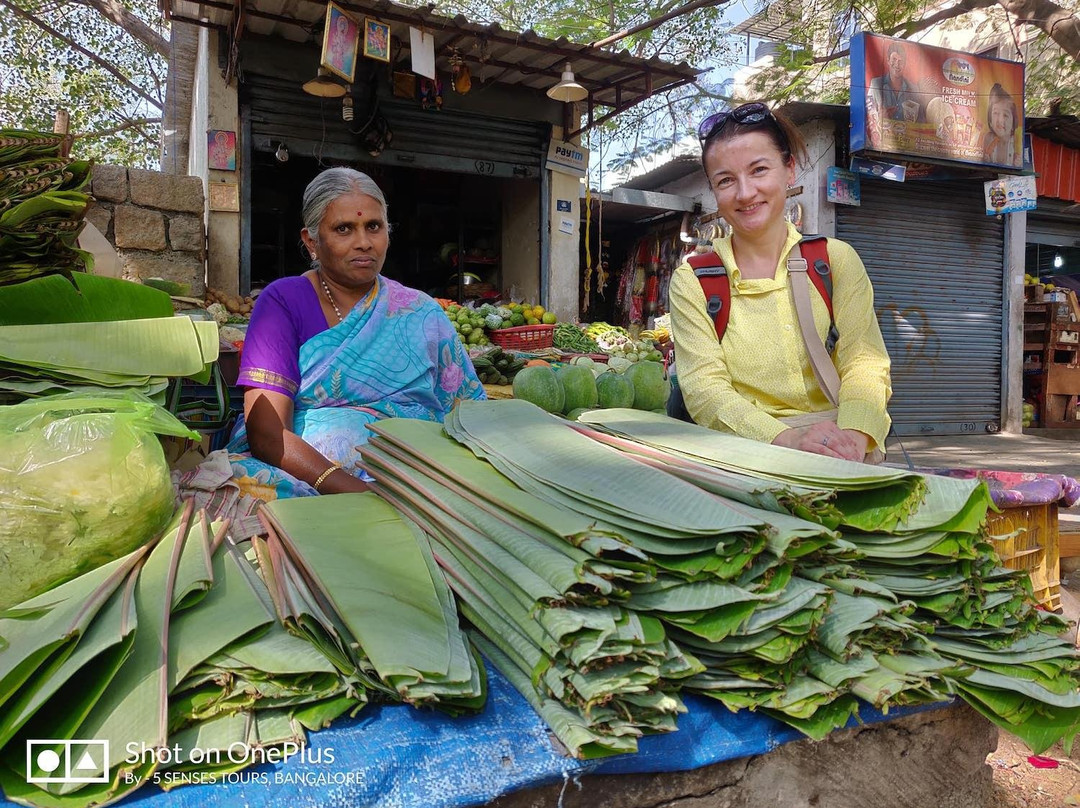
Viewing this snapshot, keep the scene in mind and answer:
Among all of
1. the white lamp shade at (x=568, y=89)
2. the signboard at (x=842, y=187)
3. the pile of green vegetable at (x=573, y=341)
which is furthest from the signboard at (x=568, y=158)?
the signboard at (x=842, y=187)

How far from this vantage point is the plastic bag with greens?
1.10 metres

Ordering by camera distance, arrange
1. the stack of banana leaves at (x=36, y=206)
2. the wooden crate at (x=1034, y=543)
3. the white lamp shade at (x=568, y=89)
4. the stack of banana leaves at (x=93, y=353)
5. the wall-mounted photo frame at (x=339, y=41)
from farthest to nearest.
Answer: the white lamp shade at (x=568, y=89) → the wall-mounted photo frame at (x=339, y=41) → the wooden crate at (x=1034, y=543) → the stack of banana leaves at (x=36, y=206) → the stack of banana leaves at (x=93, y=353)

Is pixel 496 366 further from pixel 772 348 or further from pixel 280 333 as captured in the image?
pixel 772 348

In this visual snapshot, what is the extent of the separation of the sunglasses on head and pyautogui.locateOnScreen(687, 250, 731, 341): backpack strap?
0.38m

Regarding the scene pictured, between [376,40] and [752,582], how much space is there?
5.85 meters

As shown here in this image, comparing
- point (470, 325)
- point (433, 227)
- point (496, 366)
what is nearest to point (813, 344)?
point (496, 366)

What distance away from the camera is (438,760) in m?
0.92

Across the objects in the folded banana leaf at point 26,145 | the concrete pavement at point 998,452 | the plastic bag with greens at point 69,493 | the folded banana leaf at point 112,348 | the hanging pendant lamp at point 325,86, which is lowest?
the concrete pavement at point 998,452

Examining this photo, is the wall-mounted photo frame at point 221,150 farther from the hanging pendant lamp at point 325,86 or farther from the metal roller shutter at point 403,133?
the hanging pendant lamp at point 325,86

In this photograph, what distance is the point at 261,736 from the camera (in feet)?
2.91

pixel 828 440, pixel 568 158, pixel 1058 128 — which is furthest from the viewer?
pixel 1058 128

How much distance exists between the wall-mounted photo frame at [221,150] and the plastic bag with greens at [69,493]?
223 inches

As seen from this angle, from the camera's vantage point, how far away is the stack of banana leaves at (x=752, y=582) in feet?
3.02

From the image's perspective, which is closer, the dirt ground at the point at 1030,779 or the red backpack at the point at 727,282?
the dirt ground at the point at 1030,779
